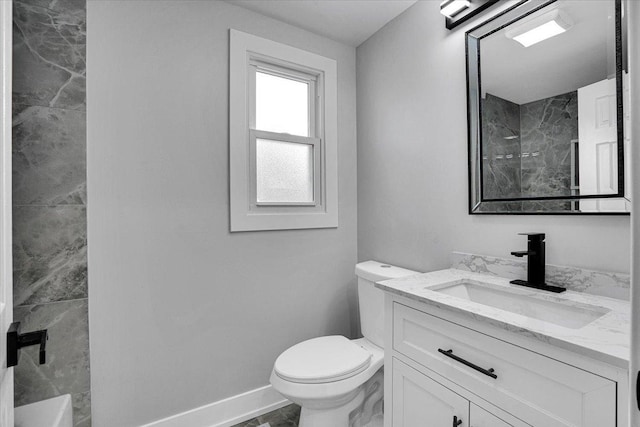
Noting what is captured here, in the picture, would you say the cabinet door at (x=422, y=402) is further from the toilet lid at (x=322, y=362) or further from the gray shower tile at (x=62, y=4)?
the gray shower tile at (x=62, y=4)

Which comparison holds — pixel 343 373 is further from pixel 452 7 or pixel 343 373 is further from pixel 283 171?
pixel 452 7

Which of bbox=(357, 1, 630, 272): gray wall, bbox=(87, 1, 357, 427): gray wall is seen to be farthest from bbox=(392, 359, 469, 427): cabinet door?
bbox=(87, 1, 357, 427): gray wall

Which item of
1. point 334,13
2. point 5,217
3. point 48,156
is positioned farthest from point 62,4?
point 334,13

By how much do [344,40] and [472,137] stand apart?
1.20m

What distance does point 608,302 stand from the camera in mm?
977

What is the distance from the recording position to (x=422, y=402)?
1.06 meters

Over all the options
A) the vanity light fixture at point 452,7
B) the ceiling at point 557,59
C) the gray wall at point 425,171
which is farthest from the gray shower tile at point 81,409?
the vanity light fixture at point 452,7

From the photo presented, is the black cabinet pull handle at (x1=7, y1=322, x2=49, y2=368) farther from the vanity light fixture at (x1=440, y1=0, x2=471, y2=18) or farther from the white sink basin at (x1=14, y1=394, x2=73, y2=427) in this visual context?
the vanity light fixture at (x1=440, y1=0, x2=471, y2=18)

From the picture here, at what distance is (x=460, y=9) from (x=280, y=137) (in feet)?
3.72

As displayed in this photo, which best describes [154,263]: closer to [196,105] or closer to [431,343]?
[196,105]

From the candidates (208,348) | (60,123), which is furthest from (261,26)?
(208,348)

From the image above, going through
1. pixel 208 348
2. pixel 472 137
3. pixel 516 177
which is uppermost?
pixel 472 137

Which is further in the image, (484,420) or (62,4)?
(62,4)

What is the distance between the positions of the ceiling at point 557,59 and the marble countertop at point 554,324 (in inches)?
29.7
